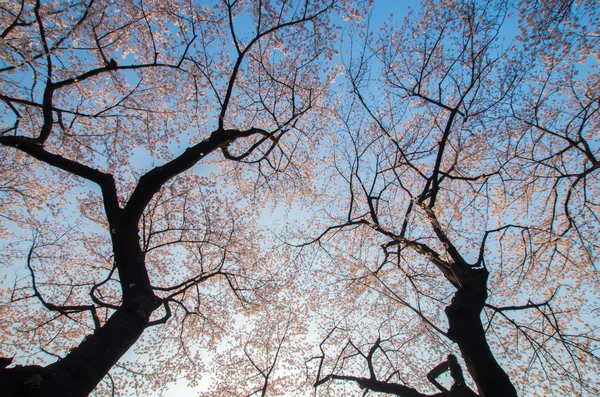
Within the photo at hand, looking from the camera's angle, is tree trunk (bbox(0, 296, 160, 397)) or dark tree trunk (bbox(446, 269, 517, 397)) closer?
tree trunk (bbox(0, 296, 160, 397))

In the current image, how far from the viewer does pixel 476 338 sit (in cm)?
577

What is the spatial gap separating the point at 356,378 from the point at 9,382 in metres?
6.48

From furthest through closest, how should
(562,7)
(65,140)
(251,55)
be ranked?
1. (251,55)
2. (65,140)
3. (562,7)

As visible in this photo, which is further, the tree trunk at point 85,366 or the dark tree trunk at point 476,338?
the dark tree trunk at point 476,338

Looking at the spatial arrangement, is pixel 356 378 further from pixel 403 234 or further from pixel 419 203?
pixel 419 203

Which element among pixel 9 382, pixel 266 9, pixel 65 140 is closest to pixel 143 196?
pixel 9 382

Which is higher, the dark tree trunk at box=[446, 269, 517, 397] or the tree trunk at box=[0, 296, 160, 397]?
the dark tree trunk at box=[446, 269, 517, 397]

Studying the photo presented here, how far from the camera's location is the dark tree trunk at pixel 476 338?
16.5 ft

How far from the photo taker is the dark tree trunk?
16.5ft

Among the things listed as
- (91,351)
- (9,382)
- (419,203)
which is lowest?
(9,382)

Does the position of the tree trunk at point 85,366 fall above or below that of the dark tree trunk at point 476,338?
below

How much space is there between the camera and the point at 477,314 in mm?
6199

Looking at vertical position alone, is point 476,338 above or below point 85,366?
above

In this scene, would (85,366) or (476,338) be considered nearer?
(85,366)
